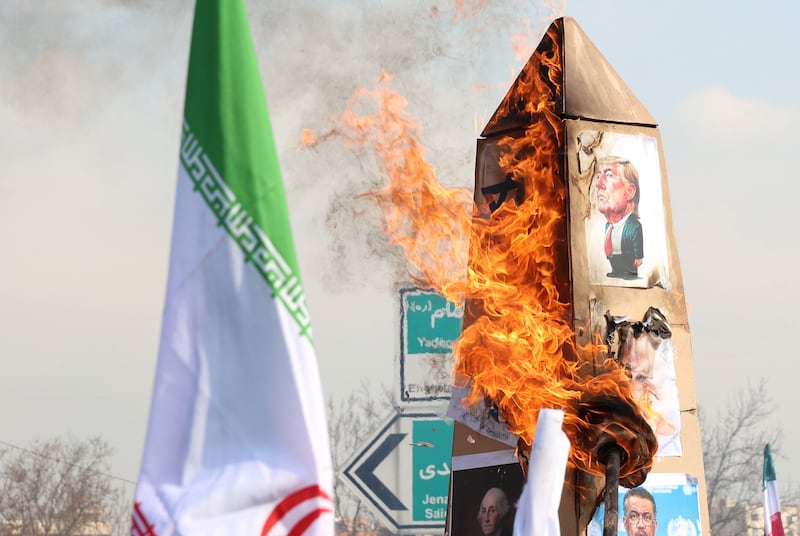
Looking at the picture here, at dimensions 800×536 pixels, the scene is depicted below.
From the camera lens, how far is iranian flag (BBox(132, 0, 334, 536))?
420 centimetres

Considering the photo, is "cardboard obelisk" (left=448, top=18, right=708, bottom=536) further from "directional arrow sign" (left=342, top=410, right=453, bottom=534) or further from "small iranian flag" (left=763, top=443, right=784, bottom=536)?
"small iranian flag" (left=763, top=443, right=784, bottom=536)

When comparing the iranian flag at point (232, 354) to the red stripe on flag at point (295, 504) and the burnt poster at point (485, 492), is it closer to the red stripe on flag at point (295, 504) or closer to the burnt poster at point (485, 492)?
the red stripe on flag at point (295, 504)

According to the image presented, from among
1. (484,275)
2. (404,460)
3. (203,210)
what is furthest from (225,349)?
(484,275)

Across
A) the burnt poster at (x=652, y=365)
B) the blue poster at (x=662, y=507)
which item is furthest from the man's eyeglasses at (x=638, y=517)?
the burnt poster at (x=652, y=365)

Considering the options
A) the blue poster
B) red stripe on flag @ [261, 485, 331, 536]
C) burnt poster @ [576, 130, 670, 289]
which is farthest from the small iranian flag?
red stripe on flag @ [261, 485, 331, 536]

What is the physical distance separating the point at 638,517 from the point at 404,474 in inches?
74.1

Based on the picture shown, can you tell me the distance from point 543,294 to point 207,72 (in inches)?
247

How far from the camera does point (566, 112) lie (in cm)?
1067

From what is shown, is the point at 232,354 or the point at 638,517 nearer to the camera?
the point at 232,354

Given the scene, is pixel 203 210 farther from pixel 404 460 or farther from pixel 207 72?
pixel 404 460

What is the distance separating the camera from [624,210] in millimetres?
10648

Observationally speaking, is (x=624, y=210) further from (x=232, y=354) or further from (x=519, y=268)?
(x=232, y=354)

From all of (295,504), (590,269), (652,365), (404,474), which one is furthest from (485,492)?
(295,504)

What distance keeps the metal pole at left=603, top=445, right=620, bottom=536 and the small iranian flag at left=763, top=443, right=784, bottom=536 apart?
6.80 metres
